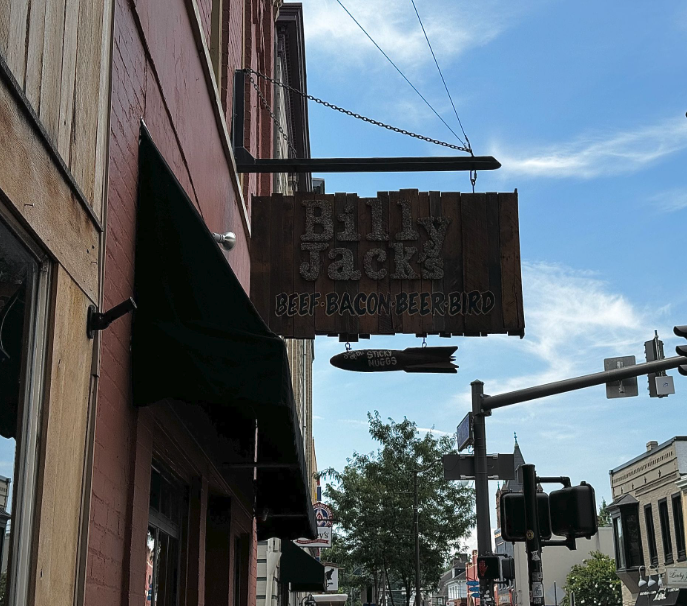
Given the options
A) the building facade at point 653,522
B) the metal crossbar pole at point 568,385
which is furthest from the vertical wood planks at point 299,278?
the building facade at point 653,522

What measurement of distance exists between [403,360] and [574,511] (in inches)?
85.4

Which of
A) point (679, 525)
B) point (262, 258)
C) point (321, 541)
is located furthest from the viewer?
point (679, 525)

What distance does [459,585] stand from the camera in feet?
384

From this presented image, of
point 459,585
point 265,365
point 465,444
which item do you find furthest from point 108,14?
point 459,585

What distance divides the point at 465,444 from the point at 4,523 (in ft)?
40.7

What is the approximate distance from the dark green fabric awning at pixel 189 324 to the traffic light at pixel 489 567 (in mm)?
10252

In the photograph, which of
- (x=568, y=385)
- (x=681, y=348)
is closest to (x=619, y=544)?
(x=681, y=348)

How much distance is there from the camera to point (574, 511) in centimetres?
877

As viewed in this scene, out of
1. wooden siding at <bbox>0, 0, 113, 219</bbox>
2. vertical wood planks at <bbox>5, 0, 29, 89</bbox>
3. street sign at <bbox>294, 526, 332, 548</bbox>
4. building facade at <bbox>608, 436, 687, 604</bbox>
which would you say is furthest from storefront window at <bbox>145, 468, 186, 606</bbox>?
building facade at <bbox>608, 436, 687, 604</bbox>

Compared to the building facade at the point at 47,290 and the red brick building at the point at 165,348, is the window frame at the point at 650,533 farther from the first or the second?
the building facade at the point at 47,290

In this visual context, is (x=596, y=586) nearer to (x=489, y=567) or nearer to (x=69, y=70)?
(x=489, y=567)

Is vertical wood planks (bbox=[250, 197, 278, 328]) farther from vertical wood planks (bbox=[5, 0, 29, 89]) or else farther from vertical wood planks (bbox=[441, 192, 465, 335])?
vertical wood planks (bbox=[5, 0, 29, 89])

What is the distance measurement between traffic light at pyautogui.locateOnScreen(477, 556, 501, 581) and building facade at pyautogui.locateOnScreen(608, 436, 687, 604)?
55.6 feet

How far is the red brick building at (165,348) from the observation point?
4855mm
